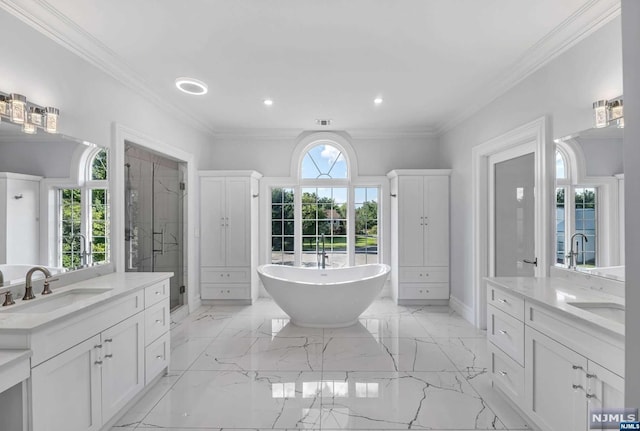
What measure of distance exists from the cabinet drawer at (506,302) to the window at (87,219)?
304cm

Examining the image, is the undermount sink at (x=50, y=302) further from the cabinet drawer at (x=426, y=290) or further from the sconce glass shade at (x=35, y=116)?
the cabinet drawer at (x=426, y=290)

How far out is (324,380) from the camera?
8.27 feet

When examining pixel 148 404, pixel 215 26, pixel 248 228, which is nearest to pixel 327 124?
pixel 248 228

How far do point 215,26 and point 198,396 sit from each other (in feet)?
8.59

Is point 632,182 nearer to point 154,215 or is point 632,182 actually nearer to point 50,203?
point 50,203

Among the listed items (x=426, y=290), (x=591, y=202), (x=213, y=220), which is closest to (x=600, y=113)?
(x=591, y=202)

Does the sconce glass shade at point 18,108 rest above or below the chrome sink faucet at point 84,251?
above

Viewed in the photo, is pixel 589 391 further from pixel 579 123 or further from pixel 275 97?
pixel 275 97

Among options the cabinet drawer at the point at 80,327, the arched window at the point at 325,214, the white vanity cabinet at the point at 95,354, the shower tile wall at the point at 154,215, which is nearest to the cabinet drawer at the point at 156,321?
the white vanity cabinet at the point at 95,354

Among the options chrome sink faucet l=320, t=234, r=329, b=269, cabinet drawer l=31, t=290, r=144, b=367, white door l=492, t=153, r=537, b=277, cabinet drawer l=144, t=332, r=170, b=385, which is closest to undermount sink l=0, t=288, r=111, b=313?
cabinet drawer l=31, t=290, r=144, b=367

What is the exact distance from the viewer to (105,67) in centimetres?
265

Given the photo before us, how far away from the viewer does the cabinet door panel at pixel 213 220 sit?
15.0 ft

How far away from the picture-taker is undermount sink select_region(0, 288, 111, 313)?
177 cm

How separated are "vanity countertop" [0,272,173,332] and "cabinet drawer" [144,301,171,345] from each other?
0.68ft
